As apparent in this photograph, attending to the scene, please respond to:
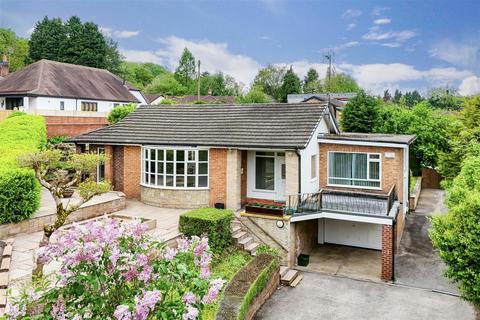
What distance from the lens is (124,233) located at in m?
5.32

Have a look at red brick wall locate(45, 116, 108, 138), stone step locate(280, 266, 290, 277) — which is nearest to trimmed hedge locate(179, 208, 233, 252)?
stone step locate(280, 266, 290, 277)

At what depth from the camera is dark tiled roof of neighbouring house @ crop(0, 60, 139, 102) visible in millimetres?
36156

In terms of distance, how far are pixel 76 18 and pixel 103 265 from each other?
7607 centimetres

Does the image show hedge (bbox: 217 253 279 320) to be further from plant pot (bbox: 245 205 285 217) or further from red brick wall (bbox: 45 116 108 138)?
red brick wall (bbox: 45 116 108 138)

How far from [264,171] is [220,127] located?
309 centimetres

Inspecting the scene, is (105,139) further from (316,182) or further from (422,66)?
(422,66)

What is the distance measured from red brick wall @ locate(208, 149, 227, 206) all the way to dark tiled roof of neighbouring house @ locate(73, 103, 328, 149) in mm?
539

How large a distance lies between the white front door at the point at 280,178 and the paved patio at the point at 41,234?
4427 mm

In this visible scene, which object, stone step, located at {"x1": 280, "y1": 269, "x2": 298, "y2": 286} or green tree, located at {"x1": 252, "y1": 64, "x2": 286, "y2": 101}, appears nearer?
stone step, located at {"x1": 280, "y1": 269, "x2": 298, "y2": 286}

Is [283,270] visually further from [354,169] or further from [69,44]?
[69,44]

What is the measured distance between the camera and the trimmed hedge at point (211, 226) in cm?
1434

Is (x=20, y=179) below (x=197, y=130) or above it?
below

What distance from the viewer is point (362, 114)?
107ft

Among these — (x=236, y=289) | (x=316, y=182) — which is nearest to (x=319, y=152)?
(x=316, y=182)
